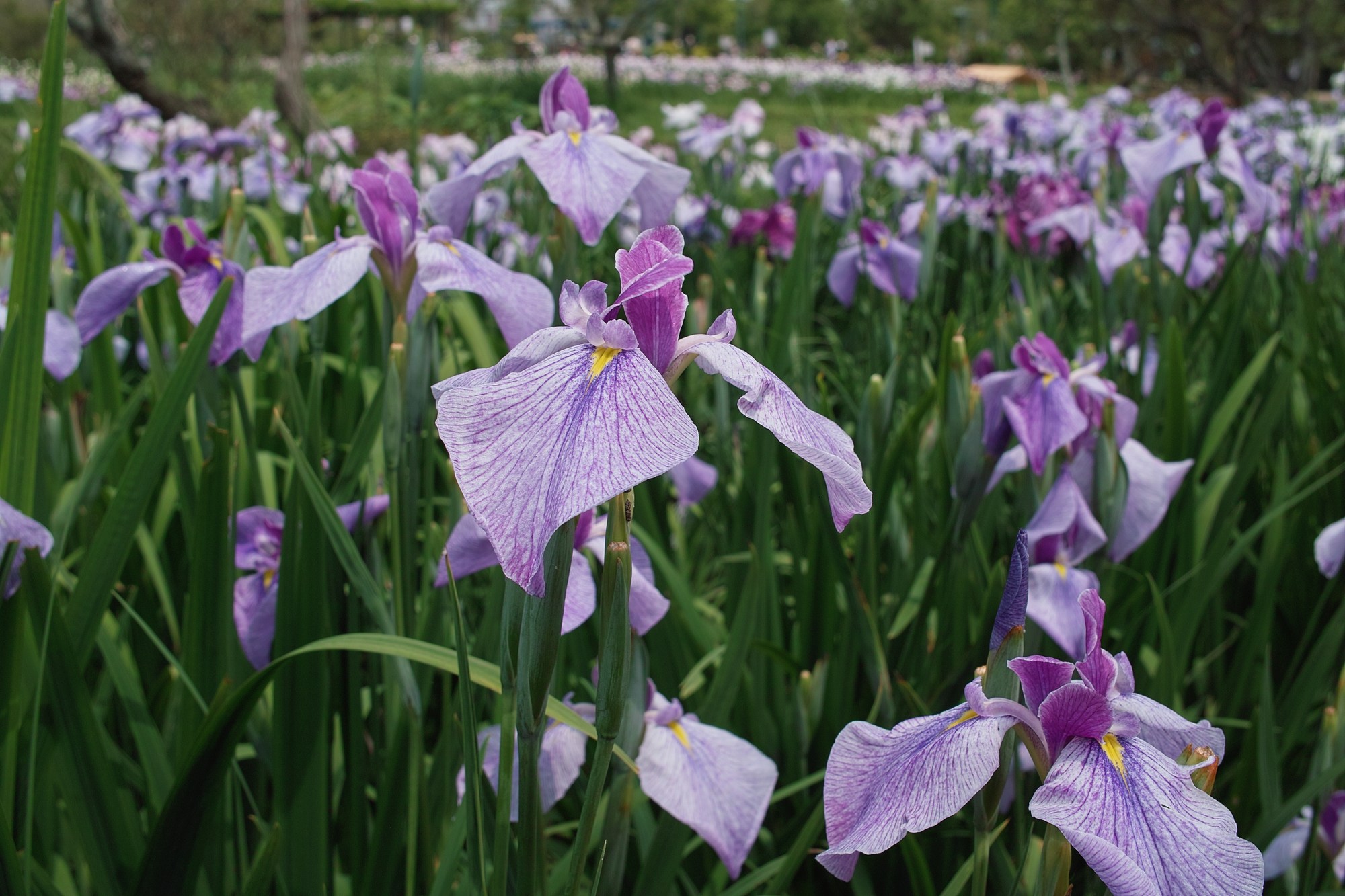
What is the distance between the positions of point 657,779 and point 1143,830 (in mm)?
467

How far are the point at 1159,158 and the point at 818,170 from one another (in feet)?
3.37

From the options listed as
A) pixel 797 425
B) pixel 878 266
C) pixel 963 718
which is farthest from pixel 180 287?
pixel 878 266

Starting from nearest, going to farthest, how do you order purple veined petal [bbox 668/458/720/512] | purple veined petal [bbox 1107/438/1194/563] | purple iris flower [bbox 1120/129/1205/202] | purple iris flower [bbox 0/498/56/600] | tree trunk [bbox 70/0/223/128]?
purple iris flower [bbox 0/498/56/600] < purple veined petal [bbox 1107/438/1194/563] < purple veined petal [bbox 668/458/720/512] < purple iris flower [bbox 1120/129/1205/202] < tree trunk [bbox 70/0/223/128]

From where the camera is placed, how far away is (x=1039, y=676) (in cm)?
68

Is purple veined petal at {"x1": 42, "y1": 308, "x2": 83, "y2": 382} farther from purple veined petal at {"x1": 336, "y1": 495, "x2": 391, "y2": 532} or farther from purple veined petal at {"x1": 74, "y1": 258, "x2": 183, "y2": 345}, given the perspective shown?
purple veined petal at {"x1": 336, "y1": 495, "x2": 391, "y2": 532}

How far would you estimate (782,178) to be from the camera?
3113 millimetres

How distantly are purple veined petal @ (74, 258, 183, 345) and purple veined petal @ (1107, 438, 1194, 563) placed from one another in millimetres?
1388

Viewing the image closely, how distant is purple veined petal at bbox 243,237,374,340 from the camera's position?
3.47 feet

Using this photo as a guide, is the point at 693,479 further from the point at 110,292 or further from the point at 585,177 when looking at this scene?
the point at 110,292

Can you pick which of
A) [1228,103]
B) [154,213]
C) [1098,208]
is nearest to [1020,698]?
[1098,208]

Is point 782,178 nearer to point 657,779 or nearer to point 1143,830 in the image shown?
point 657,779

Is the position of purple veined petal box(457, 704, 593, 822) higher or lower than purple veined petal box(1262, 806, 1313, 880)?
higher

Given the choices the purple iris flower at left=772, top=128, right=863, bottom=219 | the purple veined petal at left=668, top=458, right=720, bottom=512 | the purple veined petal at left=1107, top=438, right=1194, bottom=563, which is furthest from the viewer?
the purple iris flower at left=772, top=128, right=863, bottom=219

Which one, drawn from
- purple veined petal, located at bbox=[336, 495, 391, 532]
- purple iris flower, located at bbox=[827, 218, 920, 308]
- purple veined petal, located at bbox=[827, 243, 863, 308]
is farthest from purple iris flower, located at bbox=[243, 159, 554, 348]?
purple veined petal, located at bbox=[827, 243, 863, 308]
